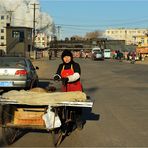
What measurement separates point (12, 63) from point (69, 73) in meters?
8.30

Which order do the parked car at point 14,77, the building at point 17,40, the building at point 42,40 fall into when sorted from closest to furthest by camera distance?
the parked car at point 14,77, the building at point 17,40, the building at point 42,40

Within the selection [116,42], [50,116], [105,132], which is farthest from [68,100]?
[116,42]

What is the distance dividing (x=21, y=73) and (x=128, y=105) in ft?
14.5

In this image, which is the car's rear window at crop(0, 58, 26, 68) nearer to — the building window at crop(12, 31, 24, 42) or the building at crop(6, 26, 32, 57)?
the building at crop(6, 26, 32, 57)

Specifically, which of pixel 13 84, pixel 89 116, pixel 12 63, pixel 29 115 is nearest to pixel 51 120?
pixel 29 115

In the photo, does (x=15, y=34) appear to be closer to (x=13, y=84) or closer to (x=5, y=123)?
(x=13, y=84)

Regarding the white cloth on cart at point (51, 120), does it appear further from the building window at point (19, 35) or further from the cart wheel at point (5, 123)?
the building window at point (19, 35)

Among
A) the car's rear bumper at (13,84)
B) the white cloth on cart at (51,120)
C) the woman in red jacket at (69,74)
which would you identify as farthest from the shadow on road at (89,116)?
the car's rear bumper at (13,84)

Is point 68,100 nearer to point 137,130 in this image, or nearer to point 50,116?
point 50,116

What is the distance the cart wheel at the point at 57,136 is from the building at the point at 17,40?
334ft

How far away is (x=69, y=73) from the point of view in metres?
9.91

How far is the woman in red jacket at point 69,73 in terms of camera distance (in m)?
9.76

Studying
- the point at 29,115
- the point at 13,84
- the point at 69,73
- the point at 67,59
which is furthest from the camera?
the point at 13,84

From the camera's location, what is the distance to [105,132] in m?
9.95
